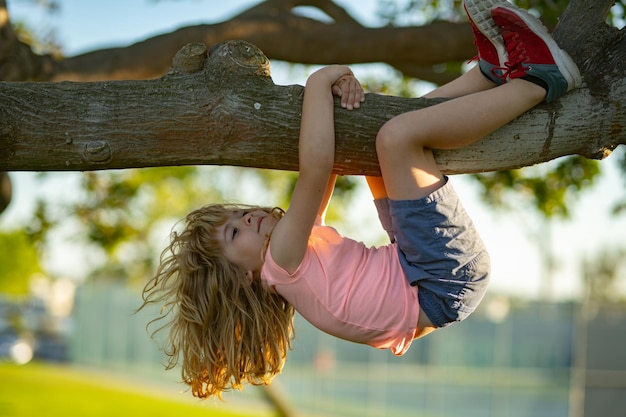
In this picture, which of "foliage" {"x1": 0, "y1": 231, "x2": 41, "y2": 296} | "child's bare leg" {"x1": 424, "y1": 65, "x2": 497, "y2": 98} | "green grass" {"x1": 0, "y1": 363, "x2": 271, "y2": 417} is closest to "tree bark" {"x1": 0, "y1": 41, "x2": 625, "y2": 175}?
"child's bare leg" {"x1": 424, "y1": 65, "x2": 497, "y2": 98}

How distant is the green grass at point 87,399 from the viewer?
14.9 metres

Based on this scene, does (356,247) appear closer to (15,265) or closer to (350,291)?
(350,291)

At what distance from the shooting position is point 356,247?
338cm

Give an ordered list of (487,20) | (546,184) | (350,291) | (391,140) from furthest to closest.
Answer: (546,184) < (350,291) < (487,20) < (391,140)

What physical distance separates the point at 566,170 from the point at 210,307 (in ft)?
17.0

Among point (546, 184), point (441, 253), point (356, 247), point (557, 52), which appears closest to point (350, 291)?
point (356, 247)

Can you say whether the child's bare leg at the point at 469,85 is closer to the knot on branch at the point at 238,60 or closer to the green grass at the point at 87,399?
the knot on branch at the point at 238,60

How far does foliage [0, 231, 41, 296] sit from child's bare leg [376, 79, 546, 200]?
153 ft

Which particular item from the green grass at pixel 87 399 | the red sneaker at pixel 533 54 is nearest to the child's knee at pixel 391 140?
the red sneaker at pixel 533 54

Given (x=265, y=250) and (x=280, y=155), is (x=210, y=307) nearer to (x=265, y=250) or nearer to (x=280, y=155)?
(x=265, y=250)

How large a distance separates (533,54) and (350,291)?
1.11 meters

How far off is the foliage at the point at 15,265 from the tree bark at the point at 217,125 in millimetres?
46120

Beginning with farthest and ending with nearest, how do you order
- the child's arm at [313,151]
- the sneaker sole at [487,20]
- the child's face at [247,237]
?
the child's face at [247,237], the sneaker sole at [487,20], the child's arm at [313,151]

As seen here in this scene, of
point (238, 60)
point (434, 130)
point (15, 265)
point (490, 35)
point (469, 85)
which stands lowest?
point (434, 130)
